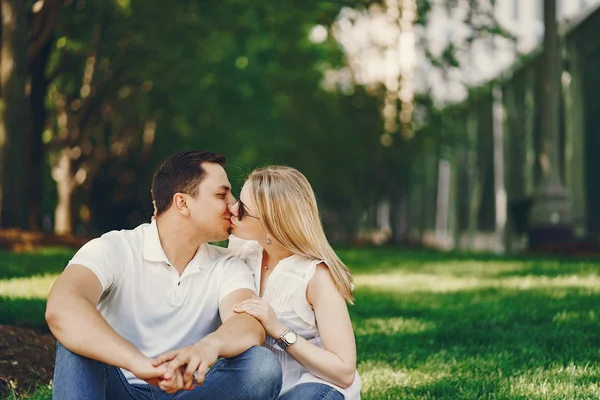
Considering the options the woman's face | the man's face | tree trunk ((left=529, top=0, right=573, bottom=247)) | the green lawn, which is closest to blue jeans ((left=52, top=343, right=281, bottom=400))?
the woman's face

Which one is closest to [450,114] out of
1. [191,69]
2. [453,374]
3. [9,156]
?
[191,69]

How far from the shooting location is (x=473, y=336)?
7.31 metres

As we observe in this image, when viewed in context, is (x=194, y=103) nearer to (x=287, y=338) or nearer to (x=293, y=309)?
(x=293, y=309)

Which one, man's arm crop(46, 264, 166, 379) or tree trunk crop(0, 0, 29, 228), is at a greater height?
tree trunk crop(0, 0, 29, 228)

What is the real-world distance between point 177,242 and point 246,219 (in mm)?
405

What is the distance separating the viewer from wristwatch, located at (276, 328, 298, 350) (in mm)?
4215

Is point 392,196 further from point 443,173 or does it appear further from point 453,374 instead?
point 453,374

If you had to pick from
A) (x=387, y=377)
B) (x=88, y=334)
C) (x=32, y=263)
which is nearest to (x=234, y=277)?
(x=88, y=334)

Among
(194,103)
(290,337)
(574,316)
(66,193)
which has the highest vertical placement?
(194,103)

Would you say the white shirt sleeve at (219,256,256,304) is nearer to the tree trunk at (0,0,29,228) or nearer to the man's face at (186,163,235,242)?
the man's face at (186,163,235,242)

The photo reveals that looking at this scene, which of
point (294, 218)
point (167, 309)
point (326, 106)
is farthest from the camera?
point (326, 106)

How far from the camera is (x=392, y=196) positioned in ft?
86.0

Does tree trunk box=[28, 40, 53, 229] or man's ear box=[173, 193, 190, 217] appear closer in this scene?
man's ear box=[173, 193, 190, 217]

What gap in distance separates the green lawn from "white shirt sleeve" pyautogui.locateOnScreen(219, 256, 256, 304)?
4.70 ft
